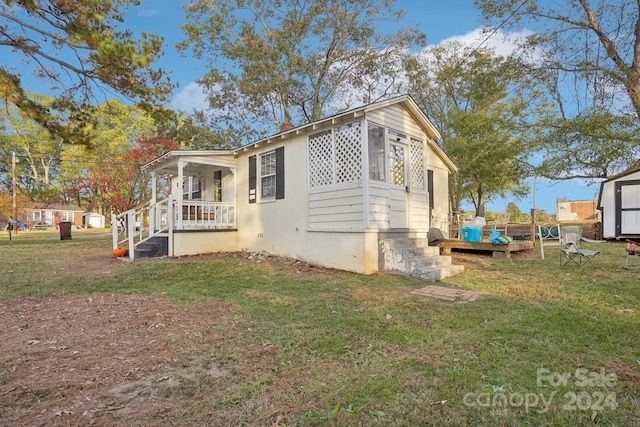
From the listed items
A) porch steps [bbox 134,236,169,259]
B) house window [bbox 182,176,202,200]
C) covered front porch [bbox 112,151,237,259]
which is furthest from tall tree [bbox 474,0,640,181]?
porch steps [bbox 134,236,169,259]

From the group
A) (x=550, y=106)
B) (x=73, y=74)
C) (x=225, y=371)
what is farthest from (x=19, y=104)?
(x=550, y=106)

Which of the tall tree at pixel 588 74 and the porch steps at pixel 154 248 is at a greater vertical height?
the tall tree at pixel 588 74

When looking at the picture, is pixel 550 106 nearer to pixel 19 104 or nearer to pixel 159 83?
pixel 159 83

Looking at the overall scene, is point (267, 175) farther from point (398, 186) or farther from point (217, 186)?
point (398, 186)

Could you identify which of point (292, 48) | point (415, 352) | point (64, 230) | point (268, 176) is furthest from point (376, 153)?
point (64, 230)

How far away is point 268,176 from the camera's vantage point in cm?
965

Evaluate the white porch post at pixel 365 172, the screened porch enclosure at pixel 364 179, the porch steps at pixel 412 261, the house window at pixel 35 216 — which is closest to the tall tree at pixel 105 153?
the screened porch enclosure at pixel 364 179

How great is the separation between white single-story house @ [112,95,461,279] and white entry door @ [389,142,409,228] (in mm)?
24

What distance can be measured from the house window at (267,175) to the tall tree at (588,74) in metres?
9.53

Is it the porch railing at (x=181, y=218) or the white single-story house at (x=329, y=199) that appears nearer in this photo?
the white single-story house at (x=329, y=199)

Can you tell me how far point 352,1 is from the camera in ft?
51.8

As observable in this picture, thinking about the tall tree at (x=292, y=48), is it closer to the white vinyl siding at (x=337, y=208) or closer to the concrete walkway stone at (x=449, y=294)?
the white vinyl siding at (x=337, y=208)

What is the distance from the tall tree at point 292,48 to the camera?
1588cm

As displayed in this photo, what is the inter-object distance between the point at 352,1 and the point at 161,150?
39.9ft
